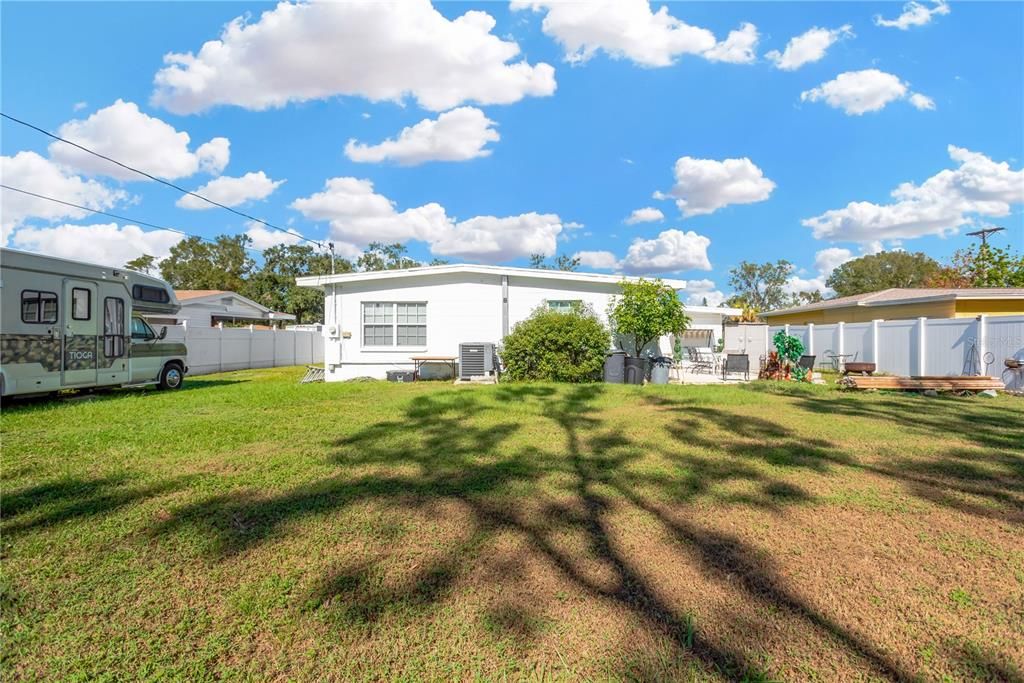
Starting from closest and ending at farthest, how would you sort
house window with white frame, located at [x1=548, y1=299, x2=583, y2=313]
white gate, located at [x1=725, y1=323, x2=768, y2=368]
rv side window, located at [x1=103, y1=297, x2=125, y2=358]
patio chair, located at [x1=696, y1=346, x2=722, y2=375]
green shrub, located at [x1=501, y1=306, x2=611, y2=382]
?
rv side window, located at [x1=103, y1=297, x2=125, y2=358] → green shrub, located at [x1=501, y1=306, x2=611, y2=382] → house window with white frame, located at [x1=548, y1=299, x2=583, y2=313] → patio chair, located at [x1=696, y1=346, x2=722, y2=375] → white gate, located at [x1=725, y1=323, x2=768, y2=368]

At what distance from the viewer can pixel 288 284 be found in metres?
45.3

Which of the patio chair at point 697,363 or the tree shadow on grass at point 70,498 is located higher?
the patio chair at point 697,363

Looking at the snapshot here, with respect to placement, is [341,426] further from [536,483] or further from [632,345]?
[632,345]

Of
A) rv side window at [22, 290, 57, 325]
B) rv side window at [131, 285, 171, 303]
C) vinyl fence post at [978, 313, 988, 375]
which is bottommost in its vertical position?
vinyl fence post at [978, 313, 988, 375]

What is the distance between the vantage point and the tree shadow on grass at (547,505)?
2432mm

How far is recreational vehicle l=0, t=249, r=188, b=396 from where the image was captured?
7910 mm

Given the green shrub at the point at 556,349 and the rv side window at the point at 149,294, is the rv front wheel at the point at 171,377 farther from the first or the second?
the green shrub at the point at 556,349

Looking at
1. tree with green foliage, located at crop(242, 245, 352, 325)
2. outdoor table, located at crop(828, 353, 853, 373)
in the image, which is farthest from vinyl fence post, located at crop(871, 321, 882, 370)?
tree with green foliage, located at crop(242, 245, 352, 325)

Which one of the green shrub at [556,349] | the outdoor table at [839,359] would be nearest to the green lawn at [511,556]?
the green shrub at [556,349]

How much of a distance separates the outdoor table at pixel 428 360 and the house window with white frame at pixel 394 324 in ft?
1.63

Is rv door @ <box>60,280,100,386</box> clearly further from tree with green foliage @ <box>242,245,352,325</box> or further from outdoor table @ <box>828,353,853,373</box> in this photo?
tree with green foliage @ <box>242,245,352,325</box>

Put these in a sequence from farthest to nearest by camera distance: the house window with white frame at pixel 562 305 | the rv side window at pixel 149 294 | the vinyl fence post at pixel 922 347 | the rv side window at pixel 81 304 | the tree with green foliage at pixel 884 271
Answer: the tree with green foliage at pixel 884 271 < the house window with white frame at pixel 562 305 < the vinyl fence post at pixel 922 347 < the rv side window at pixel 149 294 < the rv side window at pixel 81 304

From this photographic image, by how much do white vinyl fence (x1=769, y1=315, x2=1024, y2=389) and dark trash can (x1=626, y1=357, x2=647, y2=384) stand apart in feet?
24.3

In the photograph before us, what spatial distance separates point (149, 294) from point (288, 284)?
37198 millimetres
